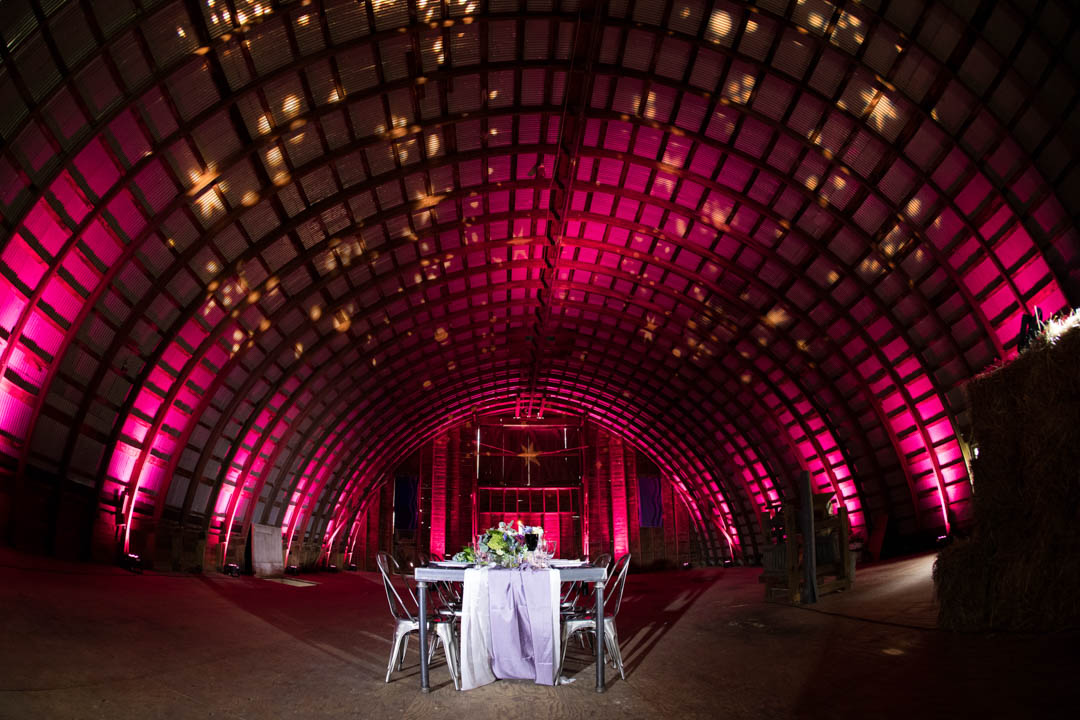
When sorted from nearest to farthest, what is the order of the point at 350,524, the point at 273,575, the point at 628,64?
1. the point at 628,64
2. the point at 273,575
3. the point at 350,524

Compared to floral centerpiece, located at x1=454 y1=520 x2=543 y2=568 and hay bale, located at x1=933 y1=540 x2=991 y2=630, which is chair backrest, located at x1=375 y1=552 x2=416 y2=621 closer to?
floral centerpiece, located at x1=454 y1=520 x2=543 y2=568

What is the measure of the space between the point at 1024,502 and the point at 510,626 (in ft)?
21.9

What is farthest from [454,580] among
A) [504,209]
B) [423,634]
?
[504,209]

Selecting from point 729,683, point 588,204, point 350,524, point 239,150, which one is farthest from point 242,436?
point 729,683

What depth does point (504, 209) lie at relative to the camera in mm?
23172

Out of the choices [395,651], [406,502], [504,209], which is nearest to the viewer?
[395,651]

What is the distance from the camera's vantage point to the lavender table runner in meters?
7.65

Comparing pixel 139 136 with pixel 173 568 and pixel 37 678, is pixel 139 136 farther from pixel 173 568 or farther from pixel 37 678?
pixel 173 568

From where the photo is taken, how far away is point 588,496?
146 ft

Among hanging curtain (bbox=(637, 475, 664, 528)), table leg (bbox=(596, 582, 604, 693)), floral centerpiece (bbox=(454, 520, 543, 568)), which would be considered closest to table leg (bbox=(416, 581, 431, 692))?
floral centerpiece (bbox=(454, 520, 543, 568))

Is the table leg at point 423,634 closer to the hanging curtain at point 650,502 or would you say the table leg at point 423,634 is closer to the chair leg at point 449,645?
the chair leg at point 449,645

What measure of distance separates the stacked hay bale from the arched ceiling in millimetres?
8080

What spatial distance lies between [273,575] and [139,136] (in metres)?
20.0

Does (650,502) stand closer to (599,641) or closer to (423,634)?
(599,641)
